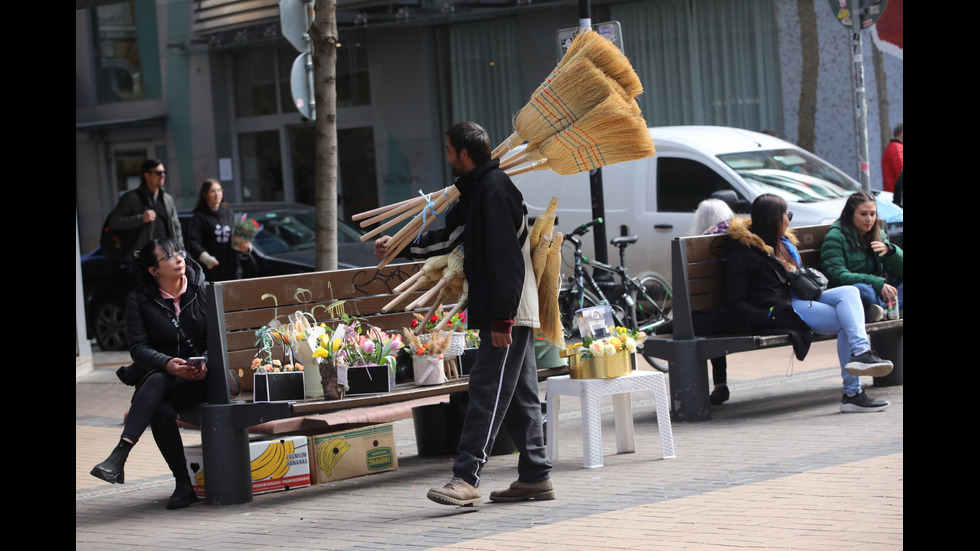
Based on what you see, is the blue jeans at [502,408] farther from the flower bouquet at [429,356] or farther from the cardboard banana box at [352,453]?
the cardboard banana box at [352,453]

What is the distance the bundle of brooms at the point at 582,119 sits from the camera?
6.27 metres

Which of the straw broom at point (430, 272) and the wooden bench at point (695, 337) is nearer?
the straw broom at point (430, 272)

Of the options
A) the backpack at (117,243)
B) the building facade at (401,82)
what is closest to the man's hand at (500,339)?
the backpack at (117,243)

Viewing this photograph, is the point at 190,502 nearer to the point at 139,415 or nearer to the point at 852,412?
the point at 139,415

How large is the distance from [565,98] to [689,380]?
310 cm

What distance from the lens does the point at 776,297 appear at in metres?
8.95

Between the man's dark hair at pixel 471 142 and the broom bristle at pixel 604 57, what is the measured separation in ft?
1.85

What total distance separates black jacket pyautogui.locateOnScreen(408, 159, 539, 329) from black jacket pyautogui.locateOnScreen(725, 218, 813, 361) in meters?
2.93

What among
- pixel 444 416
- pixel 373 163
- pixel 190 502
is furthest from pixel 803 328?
pixel 373 163

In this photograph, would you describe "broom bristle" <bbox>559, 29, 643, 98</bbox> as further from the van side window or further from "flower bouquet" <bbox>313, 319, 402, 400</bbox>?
the van side window

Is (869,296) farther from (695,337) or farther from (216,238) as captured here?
(216,238)

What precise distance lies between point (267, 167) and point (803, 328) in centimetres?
1458

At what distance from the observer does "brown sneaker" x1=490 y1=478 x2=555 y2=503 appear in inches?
255

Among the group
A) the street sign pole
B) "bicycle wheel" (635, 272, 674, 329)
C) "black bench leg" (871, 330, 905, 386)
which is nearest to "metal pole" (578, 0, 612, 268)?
"bicycle wheel" (635, 272, 674, 329)
